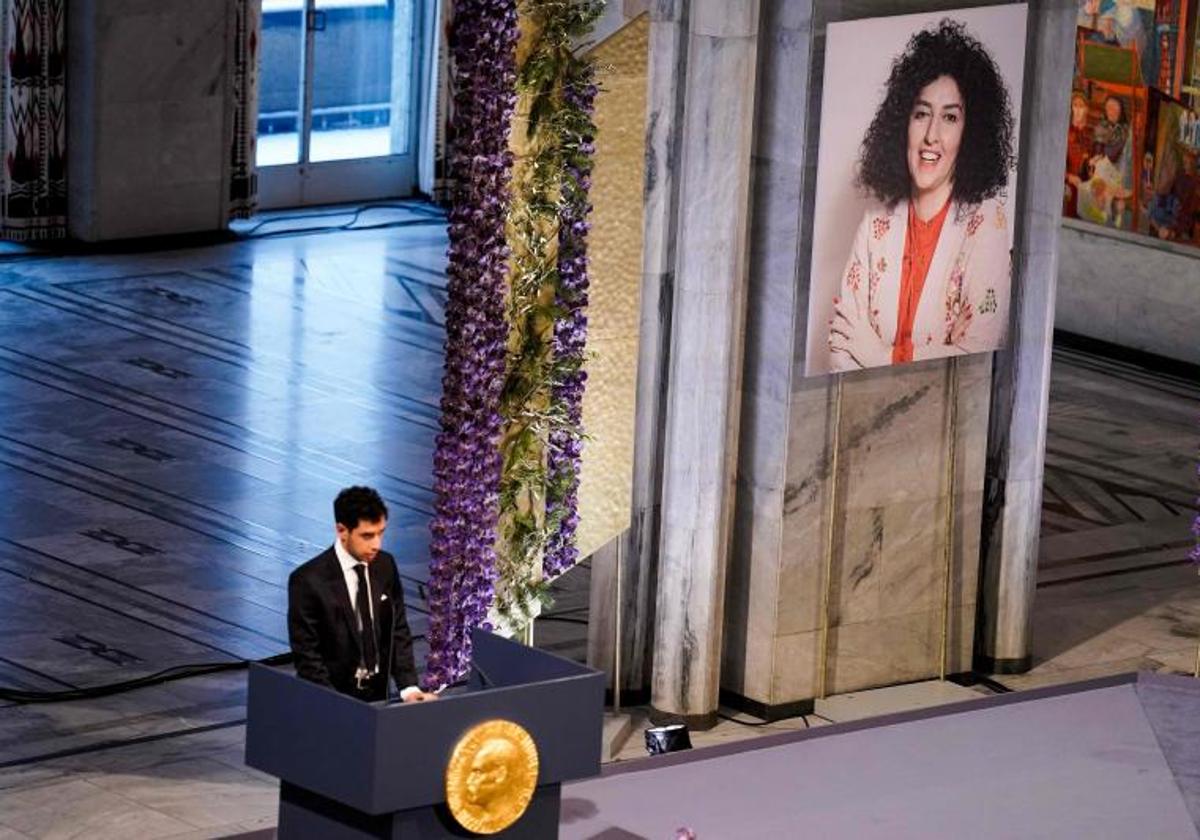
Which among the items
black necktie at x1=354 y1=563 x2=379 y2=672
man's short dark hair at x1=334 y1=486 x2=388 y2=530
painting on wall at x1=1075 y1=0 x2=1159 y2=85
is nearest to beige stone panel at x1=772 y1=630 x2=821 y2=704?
black necktie at x1=354 y1=563 x2=379 y2=672

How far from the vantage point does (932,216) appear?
32.7ft

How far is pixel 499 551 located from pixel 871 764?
4.47ft

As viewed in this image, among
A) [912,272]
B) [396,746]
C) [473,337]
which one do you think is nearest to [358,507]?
[396,746]

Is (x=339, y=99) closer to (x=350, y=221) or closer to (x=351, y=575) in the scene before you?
(x=350, y=221)

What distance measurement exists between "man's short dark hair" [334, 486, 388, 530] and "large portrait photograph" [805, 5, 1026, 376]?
2969 mm

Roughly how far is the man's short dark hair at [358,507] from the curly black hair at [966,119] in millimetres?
3225

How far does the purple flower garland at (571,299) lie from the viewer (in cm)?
856

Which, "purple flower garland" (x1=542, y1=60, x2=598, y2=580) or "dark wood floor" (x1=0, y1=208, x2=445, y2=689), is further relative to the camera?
"dark wood floor" (x1=0, y1=208, x2=445, y2=689)

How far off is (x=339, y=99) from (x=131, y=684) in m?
9.71

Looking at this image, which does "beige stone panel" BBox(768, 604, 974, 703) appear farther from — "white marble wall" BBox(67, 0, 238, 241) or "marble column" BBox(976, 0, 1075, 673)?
"white marble wall" BBox(67, 0, 238, 241)

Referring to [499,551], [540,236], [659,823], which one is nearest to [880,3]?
[540,236]

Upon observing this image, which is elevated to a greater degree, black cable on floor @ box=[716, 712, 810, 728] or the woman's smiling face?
the woman's smiling face

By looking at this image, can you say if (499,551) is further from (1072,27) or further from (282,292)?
(282,292)

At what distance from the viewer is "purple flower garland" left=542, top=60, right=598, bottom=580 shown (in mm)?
8562
